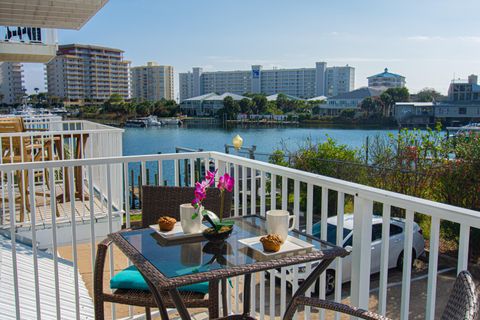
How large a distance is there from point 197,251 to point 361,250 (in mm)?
759

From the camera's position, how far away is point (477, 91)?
37438 mm

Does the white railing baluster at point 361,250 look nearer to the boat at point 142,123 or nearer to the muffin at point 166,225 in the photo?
the muffin at point 166,225

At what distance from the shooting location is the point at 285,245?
1868 mm

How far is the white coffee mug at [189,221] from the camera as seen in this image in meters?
2.02

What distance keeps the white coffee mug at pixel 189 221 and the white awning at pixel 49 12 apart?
17.5ft

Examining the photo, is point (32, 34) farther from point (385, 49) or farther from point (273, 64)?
point (273, 64)

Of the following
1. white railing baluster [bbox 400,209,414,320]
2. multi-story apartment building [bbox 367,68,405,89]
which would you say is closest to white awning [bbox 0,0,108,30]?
white railing baluster [bbox 400,209,414,320]

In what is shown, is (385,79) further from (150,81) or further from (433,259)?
(433,259)

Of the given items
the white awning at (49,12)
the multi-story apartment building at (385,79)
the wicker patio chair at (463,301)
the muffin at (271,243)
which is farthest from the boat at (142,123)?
the multi-story apartment building at (385,79)

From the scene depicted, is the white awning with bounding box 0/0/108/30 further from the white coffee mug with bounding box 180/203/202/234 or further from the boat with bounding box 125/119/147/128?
the boat with bounding box 125/119/147/128

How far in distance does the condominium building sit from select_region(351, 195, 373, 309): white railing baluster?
312 feet

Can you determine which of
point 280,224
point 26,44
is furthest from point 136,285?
point 26,44

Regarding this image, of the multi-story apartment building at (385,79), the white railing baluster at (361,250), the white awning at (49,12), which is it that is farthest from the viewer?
the multi-story apartment building at (385,79)

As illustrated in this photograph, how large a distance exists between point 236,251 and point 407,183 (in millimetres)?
9656
